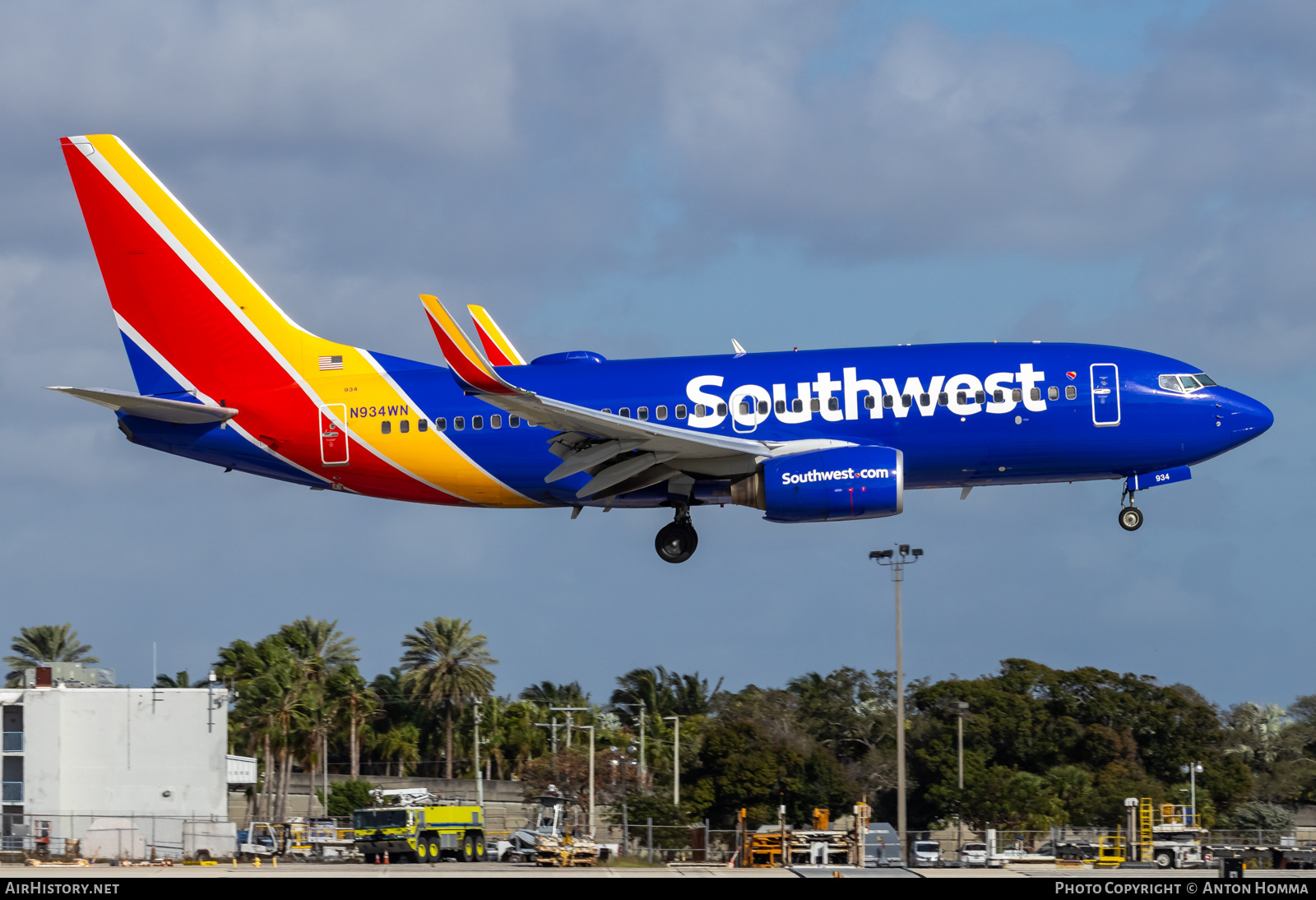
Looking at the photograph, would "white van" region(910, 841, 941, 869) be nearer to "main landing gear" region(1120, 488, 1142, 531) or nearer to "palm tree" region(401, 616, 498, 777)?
"main landing gear" region(1120, 488, 1142, 531)

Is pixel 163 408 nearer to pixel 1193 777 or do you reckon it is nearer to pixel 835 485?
pixel 835 485

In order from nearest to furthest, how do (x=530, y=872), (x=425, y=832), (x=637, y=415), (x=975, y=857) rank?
(x=637, y=415)
(x=530, y=872)
(x=975, y=857)
(x=425, y=832)

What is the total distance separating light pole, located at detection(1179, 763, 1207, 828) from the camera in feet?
290

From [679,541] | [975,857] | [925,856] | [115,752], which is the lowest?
[975,857]

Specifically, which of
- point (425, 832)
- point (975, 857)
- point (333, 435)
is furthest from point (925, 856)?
point (333, 435)

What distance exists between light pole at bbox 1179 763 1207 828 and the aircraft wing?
59.0 metres

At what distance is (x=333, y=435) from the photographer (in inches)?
1565

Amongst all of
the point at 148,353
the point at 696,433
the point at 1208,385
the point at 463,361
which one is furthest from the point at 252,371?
the point at 1208,385

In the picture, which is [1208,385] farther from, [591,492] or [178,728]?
[178,728]

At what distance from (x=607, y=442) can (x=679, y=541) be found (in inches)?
167

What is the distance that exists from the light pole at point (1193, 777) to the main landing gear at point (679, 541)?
5695 centimetres

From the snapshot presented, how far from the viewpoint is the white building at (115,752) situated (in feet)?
202

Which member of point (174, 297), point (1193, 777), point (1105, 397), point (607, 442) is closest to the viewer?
point (607, 442)

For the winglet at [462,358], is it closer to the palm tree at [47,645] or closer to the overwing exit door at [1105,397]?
the overwing exit door at [1105,397]
